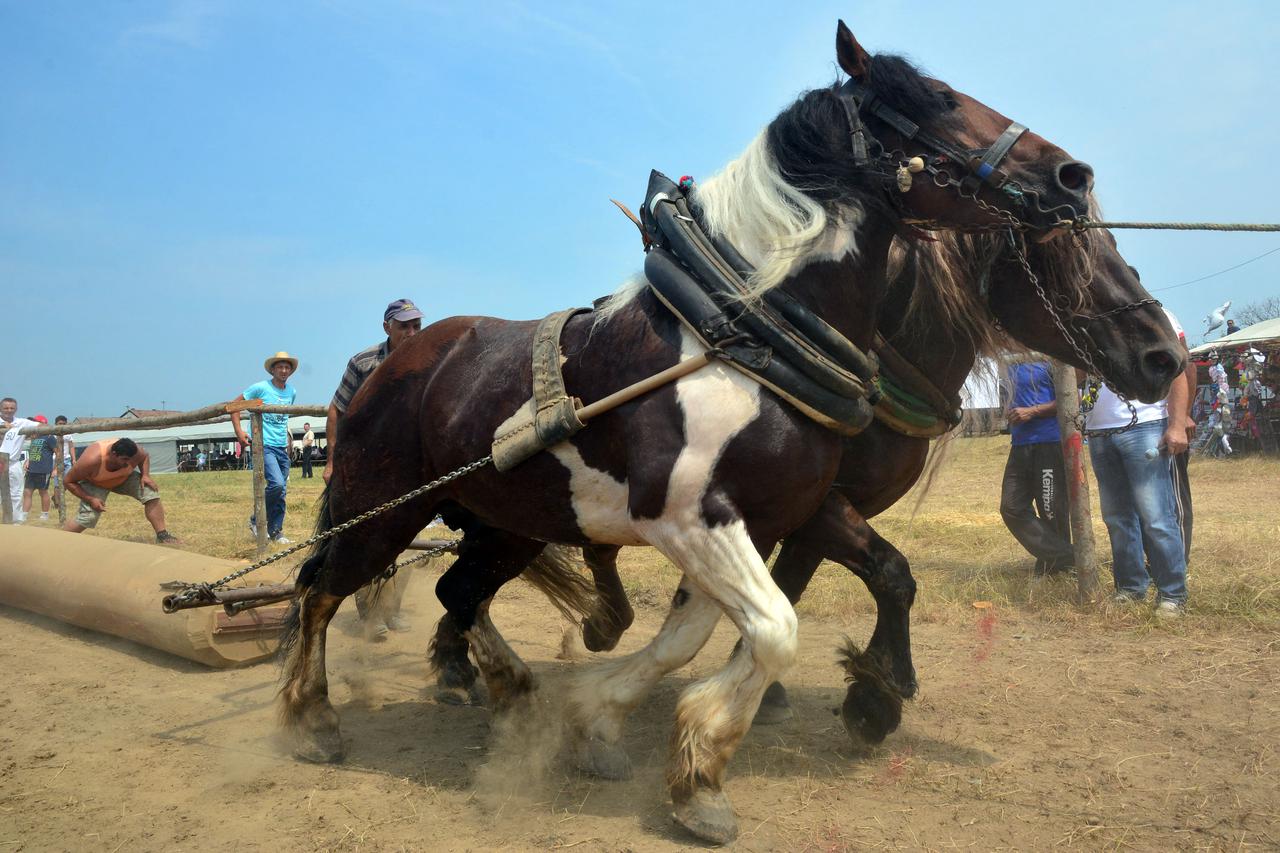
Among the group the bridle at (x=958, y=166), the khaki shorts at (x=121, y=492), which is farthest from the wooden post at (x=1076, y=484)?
the khaki shorts at (x=121, y=492)

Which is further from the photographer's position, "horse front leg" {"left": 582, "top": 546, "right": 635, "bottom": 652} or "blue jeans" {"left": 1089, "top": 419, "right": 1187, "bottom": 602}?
"blue jeans" {"left": 1089, "top": 419, "right": 1187, "bottom": 602}

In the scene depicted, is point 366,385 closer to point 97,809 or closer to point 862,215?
point 97,809

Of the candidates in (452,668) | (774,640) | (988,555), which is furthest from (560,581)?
(988,555)

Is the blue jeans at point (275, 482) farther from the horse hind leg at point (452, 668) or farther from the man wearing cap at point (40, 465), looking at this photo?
the man wearing cap at point (40, 465)

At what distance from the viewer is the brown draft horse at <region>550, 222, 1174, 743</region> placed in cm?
274

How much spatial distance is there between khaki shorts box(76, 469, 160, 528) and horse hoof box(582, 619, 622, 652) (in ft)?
20.3

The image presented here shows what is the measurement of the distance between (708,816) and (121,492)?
831cm

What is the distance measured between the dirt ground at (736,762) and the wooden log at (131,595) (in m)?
0.17

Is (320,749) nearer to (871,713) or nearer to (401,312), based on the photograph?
(871,713)

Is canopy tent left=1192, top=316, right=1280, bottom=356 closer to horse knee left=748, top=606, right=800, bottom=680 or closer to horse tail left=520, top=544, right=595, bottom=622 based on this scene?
horse tail left=520, top=544, right=595, bottom=622

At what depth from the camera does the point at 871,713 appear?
308 cm

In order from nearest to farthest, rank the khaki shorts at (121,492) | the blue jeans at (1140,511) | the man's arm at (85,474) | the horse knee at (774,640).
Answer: the horse knee at (774,640)
the blue jeans at (1140,511)
the man's arm at (85,474)
the khaki shorts at (121,492)

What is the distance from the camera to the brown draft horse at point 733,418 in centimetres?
246

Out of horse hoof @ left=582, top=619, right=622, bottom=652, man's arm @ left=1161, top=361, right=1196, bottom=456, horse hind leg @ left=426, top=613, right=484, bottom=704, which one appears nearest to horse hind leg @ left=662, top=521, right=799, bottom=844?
horse hoof @ left=582, top=619, right=622, bottom=652
